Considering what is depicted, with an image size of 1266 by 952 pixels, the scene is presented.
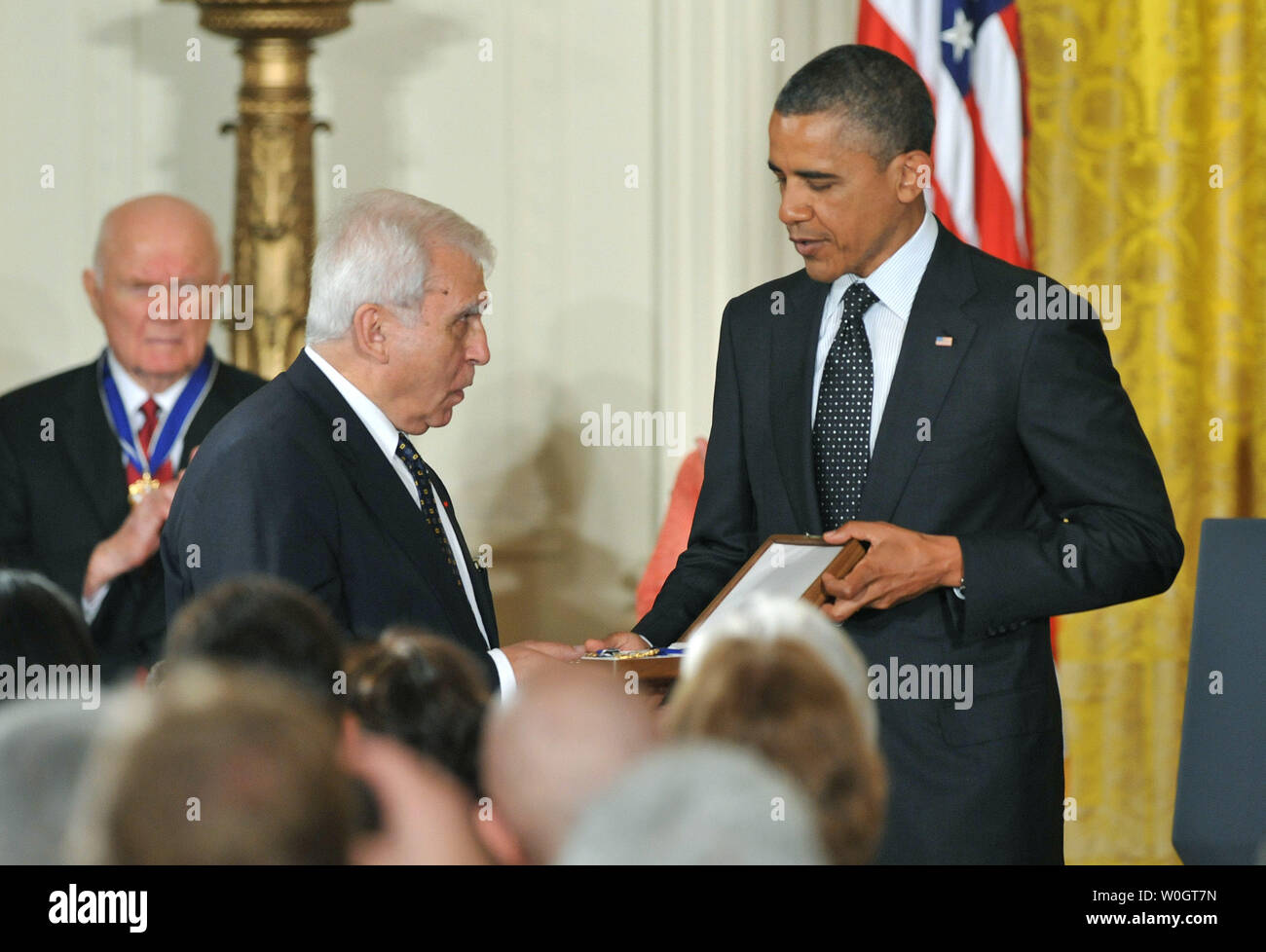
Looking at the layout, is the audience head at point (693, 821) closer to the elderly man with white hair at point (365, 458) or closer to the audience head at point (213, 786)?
the audience head at point (213, 786)

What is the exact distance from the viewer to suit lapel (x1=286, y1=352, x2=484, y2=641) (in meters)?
2.33

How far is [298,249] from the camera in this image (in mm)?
4465

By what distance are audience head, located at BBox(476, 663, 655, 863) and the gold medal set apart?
2936 mm

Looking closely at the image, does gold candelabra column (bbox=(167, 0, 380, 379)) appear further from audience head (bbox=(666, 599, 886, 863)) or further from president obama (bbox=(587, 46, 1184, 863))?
audience head (bbox=(666, 599, 886, 863))

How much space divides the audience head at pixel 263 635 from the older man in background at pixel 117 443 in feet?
8.21

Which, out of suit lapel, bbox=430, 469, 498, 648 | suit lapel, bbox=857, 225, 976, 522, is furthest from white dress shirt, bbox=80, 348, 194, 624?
suit lapel, bbox=857, 225, 976, 522

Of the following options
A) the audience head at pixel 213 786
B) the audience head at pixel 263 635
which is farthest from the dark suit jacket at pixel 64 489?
the audience head at pixel 213 786

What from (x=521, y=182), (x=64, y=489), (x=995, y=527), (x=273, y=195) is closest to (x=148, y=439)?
(x=64, y=489)

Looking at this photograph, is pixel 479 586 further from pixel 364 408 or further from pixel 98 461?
pixel 98 461

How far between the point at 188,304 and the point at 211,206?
1054 millimetres

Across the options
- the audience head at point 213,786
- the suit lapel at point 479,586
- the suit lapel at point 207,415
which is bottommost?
the suit lapel at point 479,586

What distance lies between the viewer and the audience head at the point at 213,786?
0.86 m

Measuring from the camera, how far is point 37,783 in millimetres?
990

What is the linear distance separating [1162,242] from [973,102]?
87cm
